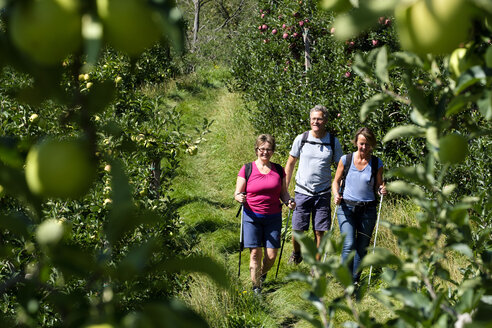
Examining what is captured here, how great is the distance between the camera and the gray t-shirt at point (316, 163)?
4316 mm

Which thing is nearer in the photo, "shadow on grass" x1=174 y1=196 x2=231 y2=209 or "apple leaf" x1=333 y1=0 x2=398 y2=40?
"apple leaf" x1=333 y1=0 x2=398 y2=40

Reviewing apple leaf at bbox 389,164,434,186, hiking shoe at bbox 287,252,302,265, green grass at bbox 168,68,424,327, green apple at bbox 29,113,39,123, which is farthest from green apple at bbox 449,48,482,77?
hiking shoe at bbox 287,252,302,265

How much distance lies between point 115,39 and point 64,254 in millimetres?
319

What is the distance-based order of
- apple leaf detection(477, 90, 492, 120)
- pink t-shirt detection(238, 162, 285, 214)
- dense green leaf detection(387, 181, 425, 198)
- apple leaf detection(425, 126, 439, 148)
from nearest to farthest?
apple leaf detection(477, 90, 492, 120), apple leaf detection(425, 126, 439, 148), dense green leaf detection(387, 181, 425, 198), pink t-shirt detection(238, 162, 285, 214)

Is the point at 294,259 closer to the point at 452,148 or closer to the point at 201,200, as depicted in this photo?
the point at 201,200

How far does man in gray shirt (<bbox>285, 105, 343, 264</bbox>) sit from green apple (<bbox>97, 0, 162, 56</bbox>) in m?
3.80

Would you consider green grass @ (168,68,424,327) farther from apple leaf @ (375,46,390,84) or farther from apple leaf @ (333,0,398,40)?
apple leaf @ (333,0,398,40)

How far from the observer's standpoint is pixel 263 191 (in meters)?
4.08

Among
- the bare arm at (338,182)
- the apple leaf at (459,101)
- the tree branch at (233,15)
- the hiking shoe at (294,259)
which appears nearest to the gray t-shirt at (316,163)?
the bare arm at (338,182)

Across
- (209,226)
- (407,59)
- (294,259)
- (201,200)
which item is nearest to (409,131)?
(407,59)

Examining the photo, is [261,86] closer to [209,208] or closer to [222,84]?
[209,208]

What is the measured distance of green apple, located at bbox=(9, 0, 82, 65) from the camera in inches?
20.6

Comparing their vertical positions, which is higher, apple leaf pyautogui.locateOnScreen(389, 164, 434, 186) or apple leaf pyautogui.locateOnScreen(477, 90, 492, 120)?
apple leaf pyautogui.locateOnScreen(477, 90, 492, 120)

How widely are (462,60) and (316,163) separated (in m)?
3.47
